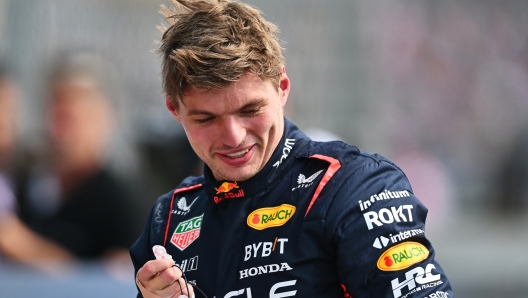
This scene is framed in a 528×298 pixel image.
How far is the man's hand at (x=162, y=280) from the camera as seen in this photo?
2.21 meters

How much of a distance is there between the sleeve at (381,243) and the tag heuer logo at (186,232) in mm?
533

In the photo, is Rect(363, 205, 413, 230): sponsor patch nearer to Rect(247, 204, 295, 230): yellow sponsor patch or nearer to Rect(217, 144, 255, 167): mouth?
Rect(247, 204, 295, 230): yellow sponsor patch

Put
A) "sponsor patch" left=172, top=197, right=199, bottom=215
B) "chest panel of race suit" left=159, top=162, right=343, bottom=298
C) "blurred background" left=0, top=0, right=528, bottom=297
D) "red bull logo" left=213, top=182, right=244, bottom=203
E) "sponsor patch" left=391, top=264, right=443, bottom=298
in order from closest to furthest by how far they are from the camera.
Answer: "sponsor patch" left=391, top=264, right=443, bottom=298, "chest panel of race suit" left=159, top=162, right=343, bottom=298, "red bull logo" left=213, top=182, right=244, bottom=203, "sponsor patch" left=172, top=197, right=199, bottom=215, "blurred background" left=0, top=0, right=528, bottom=297

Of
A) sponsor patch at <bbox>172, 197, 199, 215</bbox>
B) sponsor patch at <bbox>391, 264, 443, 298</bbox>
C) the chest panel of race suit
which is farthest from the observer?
sponsor patch at <bbox>172, 197, 199, 215</bbox>

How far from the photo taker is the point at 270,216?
2.42m

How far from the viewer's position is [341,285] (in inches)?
89.7

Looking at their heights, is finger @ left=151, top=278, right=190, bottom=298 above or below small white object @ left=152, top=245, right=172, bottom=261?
below

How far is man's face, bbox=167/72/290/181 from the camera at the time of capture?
93.3 inches

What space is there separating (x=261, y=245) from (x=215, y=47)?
2.03 ft

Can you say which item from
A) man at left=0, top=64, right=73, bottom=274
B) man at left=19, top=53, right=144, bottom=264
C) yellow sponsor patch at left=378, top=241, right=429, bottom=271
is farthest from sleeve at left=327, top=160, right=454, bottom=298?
man at left=0, top=64, right=73, bottom=274

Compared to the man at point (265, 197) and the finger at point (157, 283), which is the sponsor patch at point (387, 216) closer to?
the man at point (265, 197)

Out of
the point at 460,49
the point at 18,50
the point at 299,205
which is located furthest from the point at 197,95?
the point at 460,49

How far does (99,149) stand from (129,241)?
0.66 metres

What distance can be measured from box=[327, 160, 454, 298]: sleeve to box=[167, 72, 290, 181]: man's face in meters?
0.31
